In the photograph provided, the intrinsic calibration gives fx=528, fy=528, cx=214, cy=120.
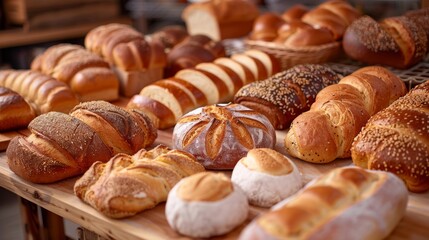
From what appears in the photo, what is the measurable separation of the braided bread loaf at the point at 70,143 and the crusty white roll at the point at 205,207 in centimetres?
54

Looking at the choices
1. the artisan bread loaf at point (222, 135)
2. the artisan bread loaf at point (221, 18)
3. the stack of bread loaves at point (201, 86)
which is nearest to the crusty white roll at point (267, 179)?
the artisan bread loaf at point (222, 135)

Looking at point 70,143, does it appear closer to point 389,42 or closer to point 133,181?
point 133,181

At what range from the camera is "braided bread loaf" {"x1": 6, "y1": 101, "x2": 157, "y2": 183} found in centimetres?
191

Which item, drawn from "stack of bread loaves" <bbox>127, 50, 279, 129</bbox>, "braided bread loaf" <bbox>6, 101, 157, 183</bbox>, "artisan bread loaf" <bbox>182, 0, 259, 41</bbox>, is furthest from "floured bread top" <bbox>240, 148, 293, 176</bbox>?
"artisan bread loaf" <bbox>182, 0, 259, 41</bbox>

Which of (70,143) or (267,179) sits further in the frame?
(70,143)

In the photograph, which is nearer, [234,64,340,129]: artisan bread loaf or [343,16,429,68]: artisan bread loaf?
[234,64,340,129]: artisan bread loaf

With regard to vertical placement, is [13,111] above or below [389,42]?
below

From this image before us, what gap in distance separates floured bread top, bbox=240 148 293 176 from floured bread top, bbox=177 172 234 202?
168mm

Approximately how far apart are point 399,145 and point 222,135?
2.07ft

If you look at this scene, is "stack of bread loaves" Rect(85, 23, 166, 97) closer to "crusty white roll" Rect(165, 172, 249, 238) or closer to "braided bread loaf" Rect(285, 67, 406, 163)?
"braided bread loaf" Rect(285, 67, 406, 163)

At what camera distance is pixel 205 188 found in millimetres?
1513

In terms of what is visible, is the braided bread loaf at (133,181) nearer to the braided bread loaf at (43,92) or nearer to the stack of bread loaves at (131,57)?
the braided bread loaf at (43,92)

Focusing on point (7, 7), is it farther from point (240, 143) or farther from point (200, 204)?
point (200, 204)

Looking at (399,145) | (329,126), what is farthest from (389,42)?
(399,145)
